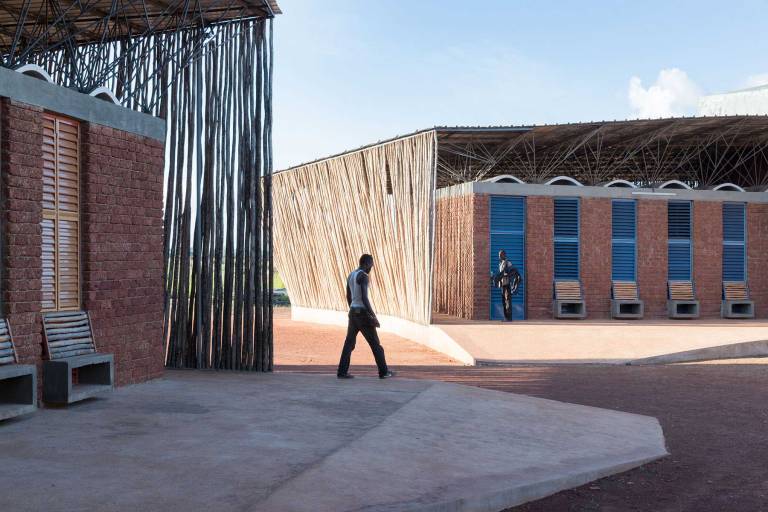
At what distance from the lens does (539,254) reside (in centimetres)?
2064

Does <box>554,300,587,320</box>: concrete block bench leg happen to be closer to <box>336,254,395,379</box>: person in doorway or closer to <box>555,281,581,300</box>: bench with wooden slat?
<box>555,281,581,300</box>: bench with wooden slat

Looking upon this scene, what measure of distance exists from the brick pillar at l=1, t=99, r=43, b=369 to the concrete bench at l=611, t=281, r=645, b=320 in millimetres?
15832

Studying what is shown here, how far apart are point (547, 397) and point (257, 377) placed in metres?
3.35

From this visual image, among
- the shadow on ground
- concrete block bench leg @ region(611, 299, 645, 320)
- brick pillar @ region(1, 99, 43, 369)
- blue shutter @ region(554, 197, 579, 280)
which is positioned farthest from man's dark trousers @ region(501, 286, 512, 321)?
brick pillar @ region(1, 99, 43, 369)

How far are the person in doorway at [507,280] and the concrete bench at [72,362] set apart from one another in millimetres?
12268

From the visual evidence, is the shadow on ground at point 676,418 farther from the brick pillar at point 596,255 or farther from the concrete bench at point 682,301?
the concrete bench at point 682,301

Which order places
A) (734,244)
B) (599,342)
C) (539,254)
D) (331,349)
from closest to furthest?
1. (599,342)
2. (331,349)
3. (539,254)
4. (734,244)

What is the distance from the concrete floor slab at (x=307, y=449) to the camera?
485 centimetres

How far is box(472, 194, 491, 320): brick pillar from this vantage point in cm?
2025

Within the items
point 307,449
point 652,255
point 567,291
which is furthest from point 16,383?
point 652,255

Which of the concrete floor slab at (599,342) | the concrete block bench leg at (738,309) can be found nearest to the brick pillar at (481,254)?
the concrete floor slab at (599,342)

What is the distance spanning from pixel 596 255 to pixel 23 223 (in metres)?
15.9

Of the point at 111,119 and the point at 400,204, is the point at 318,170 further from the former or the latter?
the point at 111,119

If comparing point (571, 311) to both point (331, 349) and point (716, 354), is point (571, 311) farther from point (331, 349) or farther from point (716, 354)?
point (331, 349)
